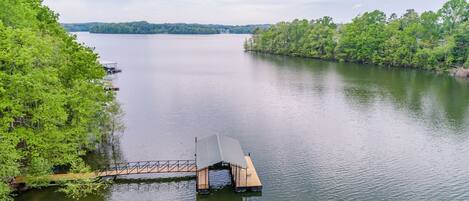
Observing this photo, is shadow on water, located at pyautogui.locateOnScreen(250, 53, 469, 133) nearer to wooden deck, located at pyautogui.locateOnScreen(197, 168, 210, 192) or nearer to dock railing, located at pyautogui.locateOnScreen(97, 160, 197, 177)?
wooden deck, located at pyautogui.locateOnScreen(197, 168, 210, 192)

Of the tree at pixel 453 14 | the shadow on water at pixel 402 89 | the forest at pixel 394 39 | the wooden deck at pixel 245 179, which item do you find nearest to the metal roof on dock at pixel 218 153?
the wooden deck at pixel 245 179

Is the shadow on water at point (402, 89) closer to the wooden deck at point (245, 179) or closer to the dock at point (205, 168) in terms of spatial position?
the wooden deck at point (245, 179)

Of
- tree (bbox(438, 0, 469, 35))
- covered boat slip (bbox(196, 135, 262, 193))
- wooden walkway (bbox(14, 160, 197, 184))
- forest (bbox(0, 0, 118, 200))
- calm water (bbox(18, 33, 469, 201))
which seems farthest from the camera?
tree (bbox(438, 0, 469, 35))

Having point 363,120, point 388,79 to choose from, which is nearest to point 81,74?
point 363,120

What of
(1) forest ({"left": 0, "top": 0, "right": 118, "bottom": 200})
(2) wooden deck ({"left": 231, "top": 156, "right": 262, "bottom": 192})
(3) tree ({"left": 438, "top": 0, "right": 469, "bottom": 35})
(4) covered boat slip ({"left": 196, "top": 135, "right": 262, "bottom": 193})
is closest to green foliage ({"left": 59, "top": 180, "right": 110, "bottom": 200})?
(1) forest ({"left": 0, "top": 0, "right": 118, "bottom": 200})

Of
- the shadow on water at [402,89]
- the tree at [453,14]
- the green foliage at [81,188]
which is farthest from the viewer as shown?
the tree at [453,14]

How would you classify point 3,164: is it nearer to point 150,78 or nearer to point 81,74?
point 81,74
